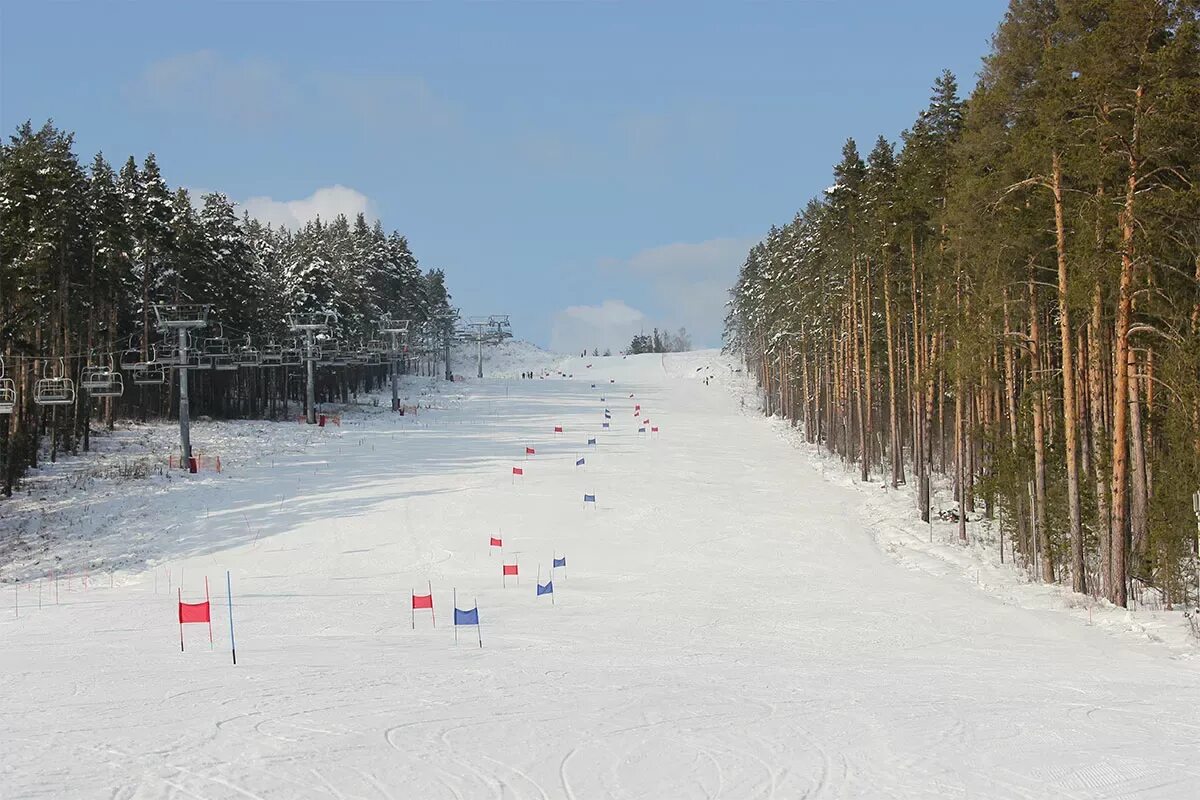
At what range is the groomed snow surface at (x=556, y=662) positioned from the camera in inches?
409

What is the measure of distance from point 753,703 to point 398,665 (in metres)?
5.82

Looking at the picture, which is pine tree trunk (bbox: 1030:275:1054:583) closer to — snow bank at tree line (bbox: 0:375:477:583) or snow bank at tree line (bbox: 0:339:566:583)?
snow bank at tree line (bbox: 0:375:477:583)

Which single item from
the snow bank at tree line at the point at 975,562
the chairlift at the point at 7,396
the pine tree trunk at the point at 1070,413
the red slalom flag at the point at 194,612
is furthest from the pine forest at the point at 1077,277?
the chairlift at the point at 7,396

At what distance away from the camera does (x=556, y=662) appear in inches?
656

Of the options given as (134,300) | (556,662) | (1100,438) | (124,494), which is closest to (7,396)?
(124,494)

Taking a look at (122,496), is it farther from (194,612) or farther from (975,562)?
(975,562)

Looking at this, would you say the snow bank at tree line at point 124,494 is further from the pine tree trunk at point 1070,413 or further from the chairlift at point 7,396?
the pine tree trunk at point 1070,413

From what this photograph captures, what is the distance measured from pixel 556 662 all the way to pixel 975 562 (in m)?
15.7

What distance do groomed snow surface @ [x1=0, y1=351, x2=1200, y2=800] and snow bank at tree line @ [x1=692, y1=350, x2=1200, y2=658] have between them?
0.32 m

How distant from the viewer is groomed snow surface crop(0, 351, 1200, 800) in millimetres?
10398

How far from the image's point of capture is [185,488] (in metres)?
39.9

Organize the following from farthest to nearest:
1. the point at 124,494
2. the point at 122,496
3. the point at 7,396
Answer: the point at 124,494, the point at 122,496, the point at 7,396

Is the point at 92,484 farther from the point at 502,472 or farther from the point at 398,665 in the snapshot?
the point at 398,665

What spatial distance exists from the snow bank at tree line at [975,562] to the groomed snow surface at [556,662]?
32 cm
